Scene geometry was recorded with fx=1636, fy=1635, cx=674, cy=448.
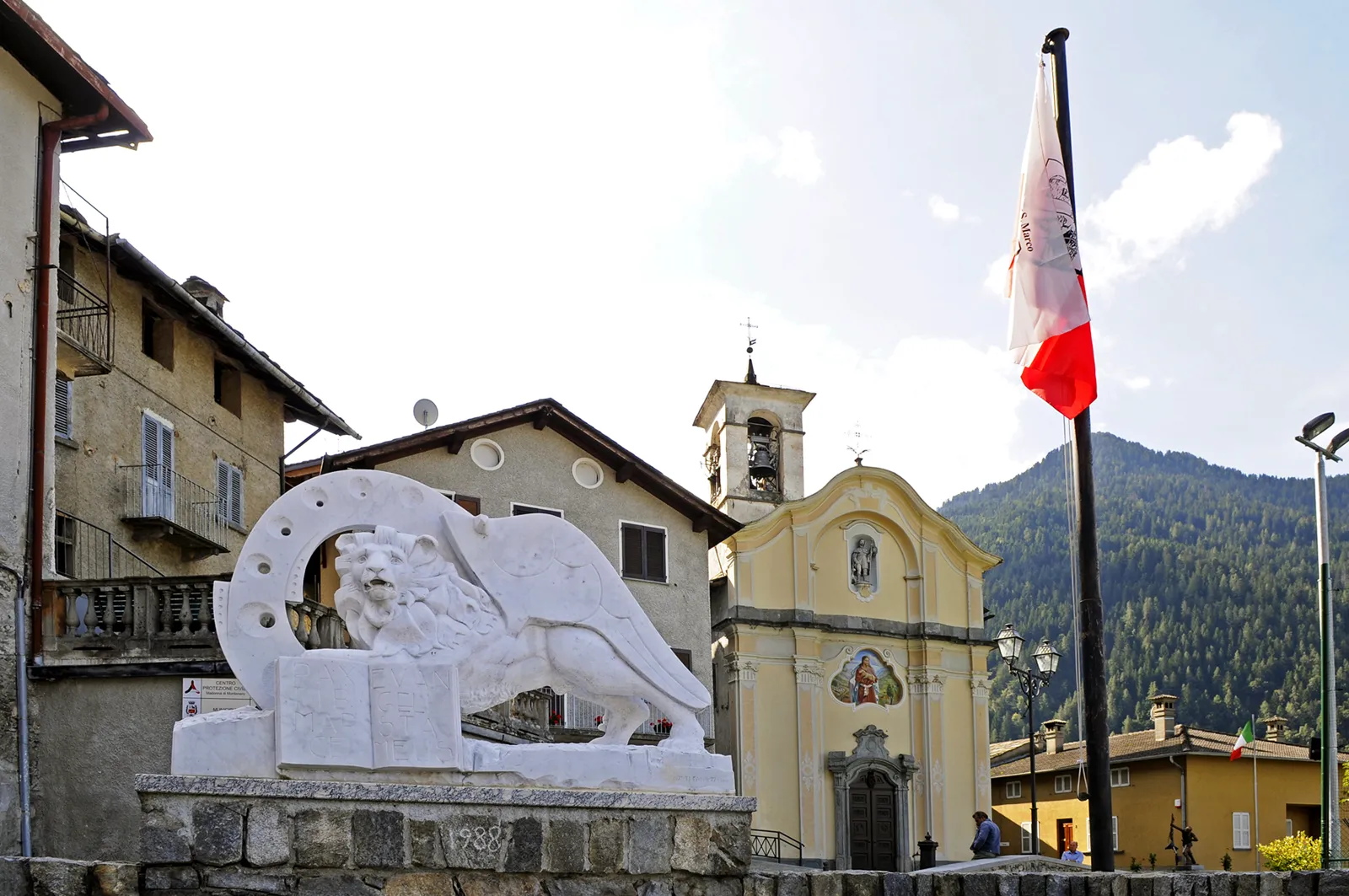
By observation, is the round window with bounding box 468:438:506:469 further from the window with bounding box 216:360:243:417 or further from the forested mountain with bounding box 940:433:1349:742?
the forested mountain with bounding box 940:433:1349:742

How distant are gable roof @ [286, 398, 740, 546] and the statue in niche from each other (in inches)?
252

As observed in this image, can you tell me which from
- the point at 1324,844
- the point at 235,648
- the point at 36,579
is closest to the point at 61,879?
the point at 235,648

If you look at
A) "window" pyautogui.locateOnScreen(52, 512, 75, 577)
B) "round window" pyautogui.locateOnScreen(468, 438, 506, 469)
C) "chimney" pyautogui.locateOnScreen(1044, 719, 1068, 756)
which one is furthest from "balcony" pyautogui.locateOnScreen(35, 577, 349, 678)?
"chimney" pyautogui.locateOnScreen(1044, 719, 1068, 756)

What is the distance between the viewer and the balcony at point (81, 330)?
21312 mm

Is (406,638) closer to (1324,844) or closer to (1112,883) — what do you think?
(1112,883)

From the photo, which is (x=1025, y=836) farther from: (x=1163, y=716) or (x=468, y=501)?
(x=468, y=501)

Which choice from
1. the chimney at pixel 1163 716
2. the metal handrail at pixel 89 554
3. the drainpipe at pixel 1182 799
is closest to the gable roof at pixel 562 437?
the metal handrail at pixel 89 554

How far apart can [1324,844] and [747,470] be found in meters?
22.1

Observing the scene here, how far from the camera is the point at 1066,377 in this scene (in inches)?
484

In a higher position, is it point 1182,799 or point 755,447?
point 755,447

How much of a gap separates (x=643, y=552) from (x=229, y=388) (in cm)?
942

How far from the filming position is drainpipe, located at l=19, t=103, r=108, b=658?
1911 cm

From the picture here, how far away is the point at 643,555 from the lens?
33.4m

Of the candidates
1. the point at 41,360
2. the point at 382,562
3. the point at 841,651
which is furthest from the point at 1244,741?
the point at 382,562
